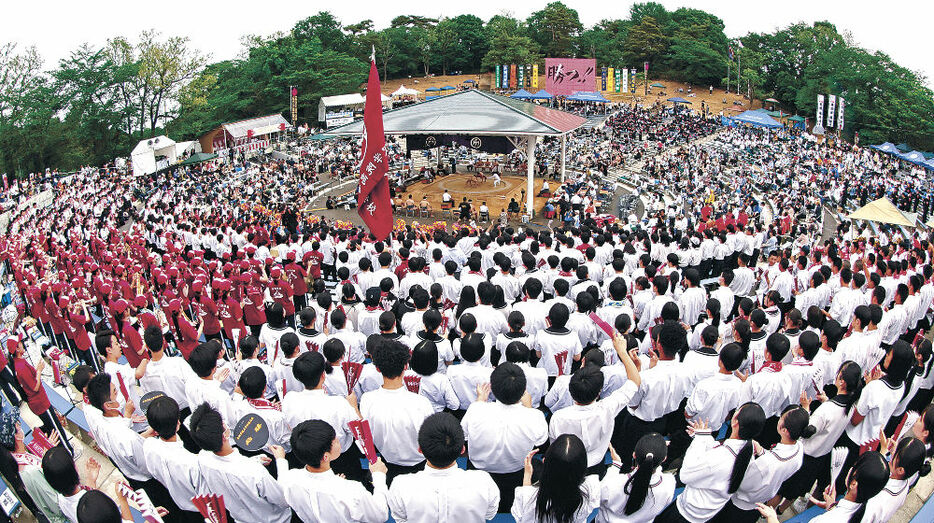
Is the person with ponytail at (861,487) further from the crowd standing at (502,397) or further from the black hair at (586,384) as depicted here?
the black hair at (586,384)

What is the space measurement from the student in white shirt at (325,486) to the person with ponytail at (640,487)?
52.0 inches

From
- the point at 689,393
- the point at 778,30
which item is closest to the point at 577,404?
the point at 689,393

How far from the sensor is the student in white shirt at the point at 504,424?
11.8 ft

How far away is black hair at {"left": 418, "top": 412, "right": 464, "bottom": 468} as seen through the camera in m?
2.98

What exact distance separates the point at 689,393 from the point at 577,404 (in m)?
1.48

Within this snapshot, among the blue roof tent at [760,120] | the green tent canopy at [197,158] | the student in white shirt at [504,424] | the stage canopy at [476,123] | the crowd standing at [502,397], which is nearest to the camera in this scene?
the crowd standing at [502,397]

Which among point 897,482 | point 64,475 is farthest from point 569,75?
point 64,475

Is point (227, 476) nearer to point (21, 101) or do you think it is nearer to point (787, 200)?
point (787, 200)

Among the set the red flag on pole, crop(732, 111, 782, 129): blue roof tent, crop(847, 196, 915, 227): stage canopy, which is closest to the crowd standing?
the red flag on pole

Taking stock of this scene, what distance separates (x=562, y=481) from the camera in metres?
2.92

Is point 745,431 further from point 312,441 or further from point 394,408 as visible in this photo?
point 312,441

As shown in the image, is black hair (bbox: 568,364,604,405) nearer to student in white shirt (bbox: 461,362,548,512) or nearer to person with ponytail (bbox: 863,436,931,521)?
student in white shirt (bbox: 461,362,548,512)

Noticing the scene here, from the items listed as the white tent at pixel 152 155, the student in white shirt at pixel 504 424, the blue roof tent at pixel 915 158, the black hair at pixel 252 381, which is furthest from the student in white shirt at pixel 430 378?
the white tent at pixel 152 155

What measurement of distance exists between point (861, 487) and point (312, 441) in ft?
10.00
